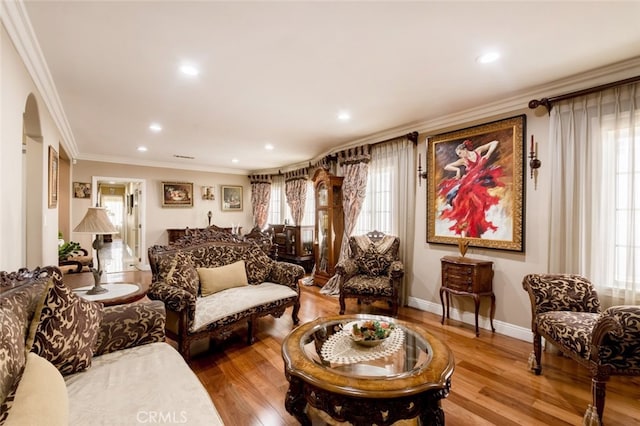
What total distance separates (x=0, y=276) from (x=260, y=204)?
19.9 ft

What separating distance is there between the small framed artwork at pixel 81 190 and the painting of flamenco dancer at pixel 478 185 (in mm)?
6462

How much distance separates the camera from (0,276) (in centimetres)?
132

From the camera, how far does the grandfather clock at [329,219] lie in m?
4.66

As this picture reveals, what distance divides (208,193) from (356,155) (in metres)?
4.23

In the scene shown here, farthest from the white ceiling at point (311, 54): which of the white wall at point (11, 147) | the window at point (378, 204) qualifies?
the window at point (378, 204)

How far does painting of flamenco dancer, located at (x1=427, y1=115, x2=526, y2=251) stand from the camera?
2.94 meters

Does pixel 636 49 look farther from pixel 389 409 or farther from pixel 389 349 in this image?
pixel 389 409

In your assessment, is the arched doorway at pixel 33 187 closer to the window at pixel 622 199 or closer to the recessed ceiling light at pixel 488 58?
the recessed ceiling light at pixel 488 58

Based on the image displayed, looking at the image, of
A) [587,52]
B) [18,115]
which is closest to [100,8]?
[18,115]

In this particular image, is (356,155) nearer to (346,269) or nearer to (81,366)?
(346,269)

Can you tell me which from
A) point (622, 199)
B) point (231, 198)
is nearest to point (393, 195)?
point (622, 199)

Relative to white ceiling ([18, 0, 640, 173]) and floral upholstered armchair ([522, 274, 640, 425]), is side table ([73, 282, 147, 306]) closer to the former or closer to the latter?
white ceiling ([18, 0, 640, 173])

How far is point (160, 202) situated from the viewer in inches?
252

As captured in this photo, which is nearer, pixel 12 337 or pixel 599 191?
pixel 12 337
